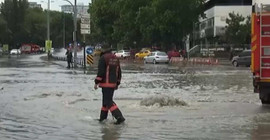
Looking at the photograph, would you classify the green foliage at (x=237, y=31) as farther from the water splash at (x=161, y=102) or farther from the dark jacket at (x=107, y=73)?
the dark jacket at (x=107, y=73)

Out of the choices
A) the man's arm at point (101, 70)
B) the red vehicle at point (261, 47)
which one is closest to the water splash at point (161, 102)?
the red vehicle at point (261, 47)

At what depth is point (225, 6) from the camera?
8519cm

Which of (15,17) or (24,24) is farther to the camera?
(24,24)

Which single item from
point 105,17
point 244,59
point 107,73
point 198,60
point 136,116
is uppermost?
point 105,17

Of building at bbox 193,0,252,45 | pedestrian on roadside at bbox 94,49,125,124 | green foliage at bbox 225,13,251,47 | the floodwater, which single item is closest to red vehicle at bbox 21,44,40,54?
building at bbox 193,0,252,45

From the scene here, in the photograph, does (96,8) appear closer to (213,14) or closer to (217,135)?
(213,14)

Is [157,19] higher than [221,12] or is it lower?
lower

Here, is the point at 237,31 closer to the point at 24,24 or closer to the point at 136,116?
the point at 136,116

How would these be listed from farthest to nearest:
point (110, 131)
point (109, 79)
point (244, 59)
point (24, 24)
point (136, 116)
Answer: point (24, 24), point (244, 59), point (136, 116), point (109, 79), point (110, 131)

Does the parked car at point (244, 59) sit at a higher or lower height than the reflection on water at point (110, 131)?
higher

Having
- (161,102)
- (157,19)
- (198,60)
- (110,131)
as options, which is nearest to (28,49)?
(157,19)

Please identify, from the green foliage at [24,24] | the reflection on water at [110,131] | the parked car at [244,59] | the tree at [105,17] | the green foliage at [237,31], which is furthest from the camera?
the green foliage at [24,24]

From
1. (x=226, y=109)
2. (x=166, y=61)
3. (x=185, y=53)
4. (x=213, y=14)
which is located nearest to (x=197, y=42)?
(x=213, y=14)

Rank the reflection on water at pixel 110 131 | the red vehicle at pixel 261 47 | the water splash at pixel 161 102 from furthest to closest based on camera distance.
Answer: the water splash at pixel 161 102 → the red vehicle at pixel 261 47 → the reflection on water at pixel 110 131
